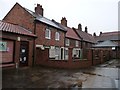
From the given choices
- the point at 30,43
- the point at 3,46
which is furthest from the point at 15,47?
the point at 30,43

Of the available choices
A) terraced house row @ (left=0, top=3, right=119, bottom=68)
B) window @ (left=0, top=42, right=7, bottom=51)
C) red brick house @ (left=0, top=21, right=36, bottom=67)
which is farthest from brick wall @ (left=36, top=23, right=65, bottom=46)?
window @ (left=0, top=42, right=7, bottom=51)

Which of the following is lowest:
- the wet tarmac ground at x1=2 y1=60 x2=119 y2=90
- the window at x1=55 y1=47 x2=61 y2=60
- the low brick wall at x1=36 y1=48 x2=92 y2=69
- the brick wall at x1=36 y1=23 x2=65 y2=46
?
the wet tarmac ground at x1=2 y1=60 x2=119 y2=90

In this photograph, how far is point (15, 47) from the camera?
16766 mm

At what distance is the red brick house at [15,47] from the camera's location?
50.5 ft

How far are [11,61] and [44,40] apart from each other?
641 cm

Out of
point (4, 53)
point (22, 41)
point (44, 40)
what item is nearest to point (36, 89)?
point (4, 53)

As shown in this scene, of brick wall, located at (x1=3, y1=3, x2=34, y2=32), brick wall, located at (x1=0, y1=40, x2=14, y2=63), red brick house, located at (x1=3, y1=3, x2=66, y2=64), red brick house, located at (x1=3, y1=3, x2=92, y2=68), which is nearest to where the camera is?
brick wall, located at (x1=0, y1=40, x2=14, y2=63)

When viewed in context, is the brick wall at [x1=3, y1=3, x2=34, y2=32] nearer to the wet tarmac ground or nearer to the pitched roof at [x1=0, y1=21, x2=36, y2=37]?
the pitched roof at [x1=0, y1=21, x2=36, y2=37]

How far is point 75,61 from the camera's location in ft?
63.2

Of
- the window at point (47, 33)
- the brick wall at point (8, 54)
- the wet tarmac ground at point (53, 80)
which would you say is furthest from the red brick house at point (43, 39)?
the wet tarmac ground at point (53, 80)

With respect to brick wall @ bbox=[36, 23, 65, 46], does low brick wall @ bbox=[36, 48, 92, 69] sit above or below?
below

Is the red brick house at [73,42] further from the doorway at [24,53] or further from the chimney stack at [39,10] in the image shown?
the doorway at [24,53]

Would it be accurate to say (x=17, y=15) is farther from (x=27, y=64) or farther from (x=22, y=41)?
(x=27, y=64)

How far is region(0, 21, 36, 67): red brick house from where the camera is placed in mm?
15406
